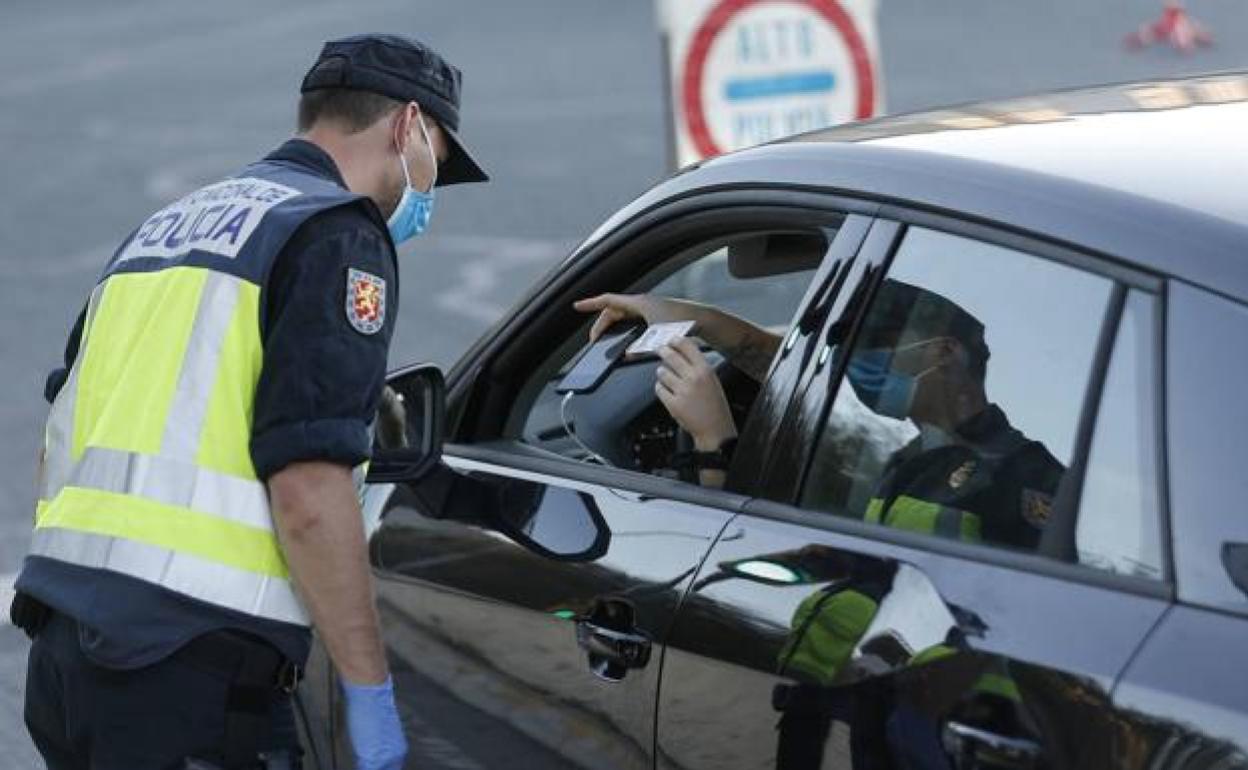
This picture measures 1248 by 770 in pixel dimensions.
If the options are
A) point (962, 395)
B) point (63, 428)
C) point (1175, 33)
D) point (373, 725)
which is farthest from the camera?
point (1175, 33)

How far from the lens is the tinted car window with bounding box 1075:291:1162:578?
2932 millimetres

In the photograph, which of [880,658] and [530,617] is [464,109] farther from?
[880,658]

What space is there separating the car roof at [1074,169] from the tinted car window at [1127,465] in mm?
86

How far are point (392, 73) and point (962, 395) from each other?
1013 millimetres

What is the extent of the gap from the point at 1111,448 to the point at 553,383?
1564mm

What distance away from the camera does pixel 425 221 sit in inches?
169

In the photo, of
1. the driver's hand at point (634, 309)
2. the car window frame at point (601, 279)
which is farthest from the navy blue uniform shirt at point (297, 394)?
the driver's hand at point (634, 309)

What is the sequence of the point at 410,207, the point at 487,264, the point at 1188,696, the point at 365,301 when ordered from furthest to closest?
the point at 487,264, the point at 410,207, the point at 365,301, the point at 1188,696

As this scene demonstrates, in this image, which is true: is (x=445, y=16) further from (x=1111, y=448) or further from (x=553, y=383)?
(x=1111, y=448)

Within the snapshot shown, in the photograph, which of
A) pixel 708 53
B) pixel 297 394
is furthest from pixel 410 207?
pixel 708 53

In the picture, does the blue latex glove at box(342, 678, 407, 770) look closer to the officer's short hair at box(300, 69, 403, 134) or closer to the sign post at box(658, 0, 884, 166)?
the officer's short hair at box(300, 69, 403, 134)

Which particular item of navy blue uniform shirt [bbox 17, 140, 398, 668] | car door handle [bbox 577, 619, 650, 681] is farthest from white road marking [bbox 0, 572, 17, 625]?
car door handle [bbox 577, 619, 650, 681]

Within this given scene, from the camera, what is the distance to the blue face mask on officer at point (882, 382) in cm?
349

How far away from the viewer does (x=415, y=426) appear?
163 inches
